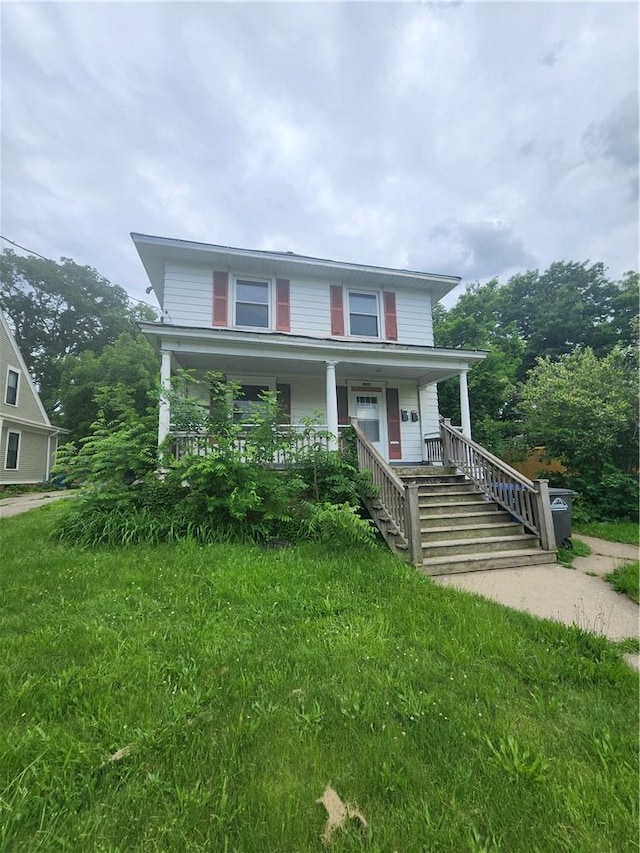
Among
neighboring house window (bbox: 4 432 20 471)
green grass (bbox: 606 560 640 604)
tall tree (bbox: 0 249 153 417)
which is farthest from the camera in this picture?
tall tree (bbox: 0 249 153 417)

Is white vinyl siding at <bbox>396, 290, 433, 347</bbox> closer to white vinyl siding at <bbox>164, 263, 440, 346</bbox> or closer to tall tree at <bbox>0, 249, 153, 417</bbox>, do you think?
white vinyl siding at <bbox>164, 263, 440, 346</bbox>

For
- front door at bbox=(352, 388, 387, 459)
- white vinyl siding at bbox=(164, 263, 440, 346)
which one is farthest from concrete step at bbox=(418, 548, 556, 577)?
white vinyl siding at bbox=(164, 263, 440, 346)

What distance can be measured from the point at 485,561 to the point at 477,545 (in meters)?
0.32

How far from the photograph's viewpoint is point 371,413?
9625 millimetres

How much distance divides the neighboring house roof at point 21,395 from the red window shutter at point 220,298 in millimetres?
12160

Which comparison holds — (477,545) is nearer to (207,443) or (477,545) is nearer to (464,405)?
(464,405)

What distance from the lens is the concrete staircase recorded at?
15.7 feet

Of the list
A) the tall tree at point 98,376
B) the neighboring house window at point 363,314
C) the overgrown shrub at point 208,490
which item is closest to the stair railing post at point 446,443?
the overgrown shrub at point 208,490

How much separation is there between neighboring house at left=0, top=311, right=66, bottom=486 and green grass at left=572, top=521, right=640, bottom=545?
17.3 m

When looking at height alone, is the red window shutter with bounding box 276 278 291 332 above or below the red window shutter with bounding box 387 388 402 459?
above

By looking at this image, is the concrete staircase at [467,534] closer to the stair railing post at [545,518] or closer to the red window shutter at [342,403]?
the stair railing post at [545,518]

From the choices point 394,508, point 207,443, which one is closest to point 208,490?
point 207,443

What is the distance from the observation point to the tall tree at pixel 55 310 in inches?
1006

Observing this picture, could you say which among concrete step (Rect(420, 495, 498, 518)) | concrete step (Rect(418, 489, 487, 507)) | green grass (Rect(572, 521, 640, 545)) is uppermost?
concrete step (Rect(418, 489, 487, 507))
